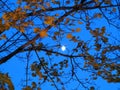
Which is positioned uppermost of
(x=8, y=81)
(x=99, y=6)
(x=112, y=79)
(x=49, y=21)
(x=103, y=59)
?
(x=99, y=6)

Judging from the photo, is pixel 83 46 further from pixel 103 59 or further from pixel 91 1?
pixel 91 1

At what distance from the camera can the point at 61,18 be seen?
17.9ft

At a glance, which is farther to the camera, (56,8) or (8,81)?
(56,8)

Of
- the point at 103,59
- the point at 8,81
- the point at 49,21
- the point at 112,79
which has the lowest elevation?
the point at 8,81

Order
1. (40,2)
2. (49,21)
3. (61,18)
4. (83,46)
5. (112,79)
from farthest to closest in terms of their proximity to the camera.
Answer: (83,46) < (112,79) < (61,18) < (40,2) < (49,21)

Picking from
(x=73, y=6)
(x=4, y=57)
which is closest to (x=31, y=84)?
(x=4, y=57)

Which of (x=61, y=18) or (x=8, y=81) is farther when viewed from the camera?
(x=61, y=18)

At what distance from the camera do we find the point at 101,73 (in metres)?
6.18

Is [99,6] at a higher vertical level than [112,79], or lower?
higher

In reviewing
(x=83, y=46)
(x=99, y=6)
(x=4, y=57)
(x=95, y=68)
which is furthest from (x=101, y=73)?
(x=4, y=57)

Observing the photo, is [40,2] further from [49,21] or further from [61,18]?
[61,18]

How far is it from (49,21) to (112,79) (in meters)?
2.17

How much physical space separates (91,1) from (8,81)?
244 centimetres

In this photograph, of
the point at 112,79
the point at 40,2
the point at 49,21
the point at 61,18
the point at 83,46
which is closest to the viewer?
the point at 49,21
